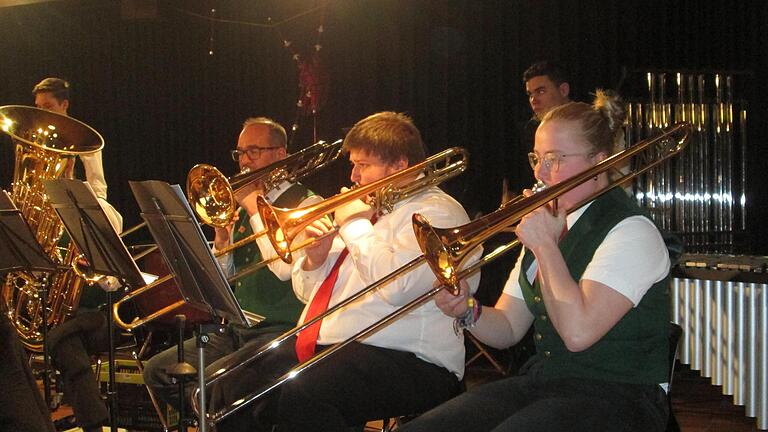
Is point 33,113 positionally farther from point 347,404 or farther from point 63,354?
point 347,404

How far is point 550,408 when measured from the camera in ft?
7.42

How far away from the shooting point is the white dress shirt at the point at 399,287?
3.08 meters

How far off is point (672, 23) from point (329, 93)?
241cm

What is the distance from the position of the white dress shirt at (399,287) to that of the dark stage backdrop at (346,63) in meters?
2.61

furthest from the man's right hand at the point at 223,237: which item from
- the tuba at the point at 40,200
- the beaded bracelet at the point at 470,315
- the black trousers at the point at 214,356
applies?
the beaded bracelet at the point at 470,315

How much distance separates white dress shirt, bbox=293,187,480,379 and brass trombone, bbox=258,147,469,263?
0.20 ft

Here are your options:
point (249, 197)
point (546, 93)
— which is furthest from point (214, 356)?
point (546, 93)

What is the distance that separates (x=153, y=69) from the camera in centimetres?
738

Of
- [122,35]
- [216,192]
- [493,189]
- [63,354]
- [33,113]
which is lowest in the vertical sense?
[63,354]

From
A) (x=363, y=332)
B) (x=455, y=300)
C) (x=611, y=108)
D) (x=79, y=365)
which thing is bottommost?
(x=79, y=365)

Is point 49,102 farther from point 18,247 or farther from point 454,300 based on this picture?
point 454,300

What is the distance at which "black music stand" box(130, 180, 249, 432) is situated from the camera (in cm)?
269

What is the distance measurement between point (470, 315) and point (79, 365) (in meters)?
2.63

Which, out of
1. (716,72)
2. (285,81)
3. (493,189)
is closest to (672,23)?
(716,72)
